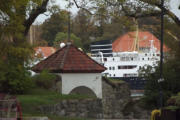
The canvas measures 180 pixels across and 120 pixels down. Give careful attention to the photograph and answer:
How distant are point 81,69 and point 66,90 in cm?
171

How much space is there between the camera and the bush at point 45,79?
1062 inches

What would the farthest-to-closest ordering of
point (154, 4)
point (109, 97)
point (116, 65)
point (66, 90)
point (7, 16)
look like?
point (116, 65)
point (109, 97)
point (66, 90)
point (154, 4)
point (7, 16)

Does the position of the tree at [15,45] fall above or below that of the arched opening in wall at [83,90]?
above

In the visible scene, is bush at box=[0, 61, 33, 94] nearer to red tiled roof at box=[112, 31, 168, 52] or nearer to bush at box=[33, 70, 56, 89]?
bush at box=[33, 70, 56, 89]

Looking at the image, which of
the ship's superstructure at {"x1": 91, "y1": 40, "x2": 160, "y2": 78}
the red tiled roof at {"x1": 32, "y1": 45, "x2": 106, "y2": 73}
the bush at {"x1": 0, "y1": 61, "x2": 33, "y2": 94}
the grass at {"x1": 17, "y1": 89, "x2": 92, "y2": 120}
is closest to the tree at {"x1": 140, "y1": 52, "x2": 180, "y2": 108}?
the red tiled roof at {"x1": 32, "y1": 45, "x2": 106, "y2": 73}

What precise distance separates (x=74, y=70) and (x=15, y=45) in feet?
28.9

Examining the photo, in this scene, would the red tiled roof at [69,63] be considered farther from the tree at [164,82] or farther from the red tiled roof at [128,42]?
the red tiled roof at [128,42]

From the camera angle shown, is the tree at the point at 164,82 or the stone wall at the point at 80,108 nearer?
the stone wall at the point at 80,108

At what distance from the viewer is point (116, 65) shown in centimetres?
6881

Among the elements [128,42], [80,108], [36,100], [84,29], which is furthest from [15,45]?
[128,42]

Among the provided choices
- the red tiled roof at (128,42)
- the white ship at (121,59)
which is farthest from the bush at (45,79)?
the red tiled roof at (128,42)

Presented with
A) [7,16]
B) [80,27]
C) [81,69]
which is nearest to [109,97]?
[81,69]

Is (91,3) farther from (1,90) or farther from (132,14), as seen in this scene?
(1,90)

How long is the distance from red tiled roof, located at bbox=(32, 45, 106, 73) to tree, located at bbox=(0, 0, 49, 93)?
4412mm
